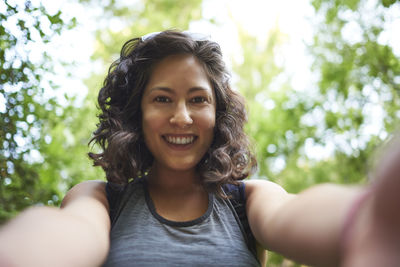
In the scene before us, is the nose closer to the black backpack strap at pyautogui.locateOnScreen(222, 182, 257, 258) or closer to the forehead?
the forehead

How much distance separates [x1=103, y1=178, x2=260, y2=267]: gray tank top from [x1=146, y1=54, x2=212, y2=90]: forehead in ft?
1.75

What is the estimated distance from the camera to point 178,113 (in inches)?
67.8

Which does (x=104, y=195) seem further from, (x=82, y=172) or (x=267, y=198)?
(x=82, y=172)

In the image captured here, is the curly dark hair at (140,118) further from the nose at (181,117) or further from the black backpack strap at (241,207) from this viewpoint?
the nose at (181,117)

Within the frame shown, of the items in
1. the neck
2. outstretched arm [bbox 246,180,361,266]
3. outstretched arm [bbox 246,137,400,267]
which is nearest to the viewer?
outstretched arm [bbox 246,137,400,267]

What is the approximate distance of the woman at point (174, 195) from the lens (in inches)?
43.1

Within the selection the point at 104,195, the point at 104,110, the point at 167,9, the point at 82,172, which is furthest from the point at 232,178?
the point at 167,9

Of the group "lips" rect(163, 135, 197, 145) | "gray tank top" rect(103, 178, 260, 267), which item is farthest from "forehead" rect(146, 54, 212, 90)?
"gray tank top" rect(103, 178, 260, 267)

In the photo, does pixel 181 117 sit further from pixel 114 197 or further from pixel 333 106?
pixel 333 106

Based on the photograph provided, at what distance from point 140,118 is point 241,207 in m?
0.65

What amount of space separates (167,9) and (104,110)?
7501 millimetres

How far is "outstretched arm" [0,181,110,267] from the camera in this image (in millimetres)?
1034

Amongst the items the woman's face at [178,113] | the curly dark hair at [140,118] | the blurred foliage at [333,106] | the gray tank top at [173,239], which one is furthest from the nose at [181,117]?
the blurred foliage at [333,106]

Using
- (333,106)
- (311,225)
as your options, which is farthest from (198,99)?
(333,106)
